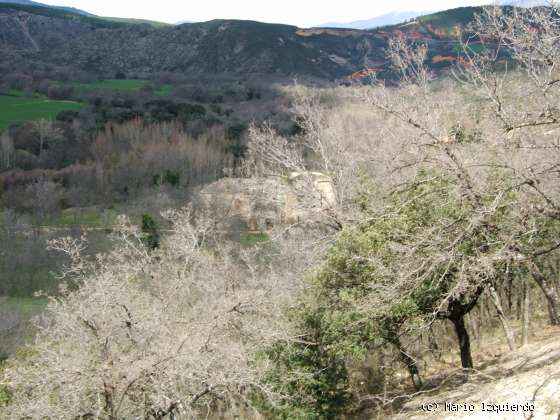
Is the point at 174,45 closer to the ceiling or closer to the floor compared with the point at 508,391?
closer to the ceiling

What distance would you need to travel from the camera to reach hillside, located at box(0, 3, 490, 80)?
123537mm

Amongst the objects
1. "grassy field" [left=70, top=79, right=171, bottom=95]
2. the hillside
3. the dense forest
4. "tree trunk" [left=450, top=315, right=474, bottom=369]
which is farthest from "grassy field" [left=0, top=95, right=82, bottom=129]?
"tree trunk" [left=450, top=315, right=474, bottom=369]

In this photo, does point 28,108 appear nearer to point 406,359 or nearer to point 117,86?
point 117,86

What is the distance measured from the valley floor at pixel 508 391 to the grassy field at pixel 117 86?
329 ft

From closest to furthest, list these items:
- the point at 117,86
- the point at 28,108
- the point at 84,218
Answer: the point at 84,218 < the point at 28,108 < the point at 117,86

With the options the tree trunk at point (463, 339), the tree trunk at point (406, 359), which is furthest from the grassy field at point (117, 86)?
the tree trunk at point (463, 339)

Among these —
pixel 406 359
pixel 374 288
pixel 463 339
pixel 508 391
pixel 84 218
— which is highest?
pixel 374 288

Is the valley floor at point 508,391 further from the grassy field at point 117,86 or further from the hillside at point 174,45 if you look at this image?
the hillside at point 174,45

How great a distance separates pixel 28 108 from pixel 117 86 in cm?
2525

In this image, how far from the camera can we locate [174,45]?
151m

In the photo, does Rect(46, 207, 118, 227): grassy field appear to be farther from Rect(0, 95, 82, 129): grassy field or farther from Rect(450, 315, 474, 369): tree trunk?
Rect(0, 95, 82, 129): grassy field

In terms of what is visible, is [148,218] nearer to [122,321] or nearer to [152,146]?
[122,321]

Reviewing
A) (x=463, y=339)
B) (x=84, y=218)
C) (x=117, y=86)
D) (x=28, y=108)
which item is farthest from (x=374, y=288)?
(x=117, y=86)

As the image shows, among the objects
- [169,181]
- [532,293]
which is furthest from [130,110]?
[532,293]
